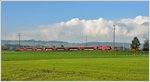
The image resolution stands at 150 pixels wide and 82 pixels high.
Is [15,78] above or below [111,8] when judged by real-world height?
below

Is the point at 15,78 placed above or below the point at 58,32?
below

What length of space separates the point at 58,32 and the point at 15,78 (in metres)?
1.69

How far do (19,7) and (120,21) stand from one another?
4.88 feet

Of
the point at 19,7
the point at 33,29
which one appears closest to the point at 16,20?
the point at 19,7

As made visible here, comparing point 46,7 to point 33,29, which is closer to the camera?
point 46,7

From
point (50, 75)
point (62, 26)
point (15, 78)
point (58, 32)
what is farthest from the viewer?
point (58, 32)

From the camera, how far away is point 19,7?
16.4 feet

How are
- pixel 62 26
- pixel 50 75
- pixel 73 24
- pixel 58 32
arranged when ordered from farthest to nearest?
pixel 58 32 → pixel 62 26 → pixel 73 24 → pixel 50 75

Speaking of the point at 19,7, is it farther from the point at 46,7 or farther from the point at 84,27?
the point at 84,27

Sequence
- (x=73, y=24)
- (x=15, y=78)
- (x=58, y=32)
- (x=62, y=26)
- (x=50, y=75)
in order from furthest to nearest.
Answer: (x=58, y=32), (x=62, y=26), (x=73, y=24), (x=50, y=75), (x=15, y=78)

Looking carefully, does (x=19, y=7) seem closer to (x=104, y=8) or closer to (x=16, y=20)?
(x=16, y=20)

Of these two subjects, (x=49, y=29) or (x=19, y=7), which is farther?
(x=49, y=29)

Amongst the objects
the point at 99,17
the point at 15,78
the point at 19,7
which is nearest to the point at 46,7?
the point at 19,7

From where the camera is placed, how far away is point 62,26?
5719mm
